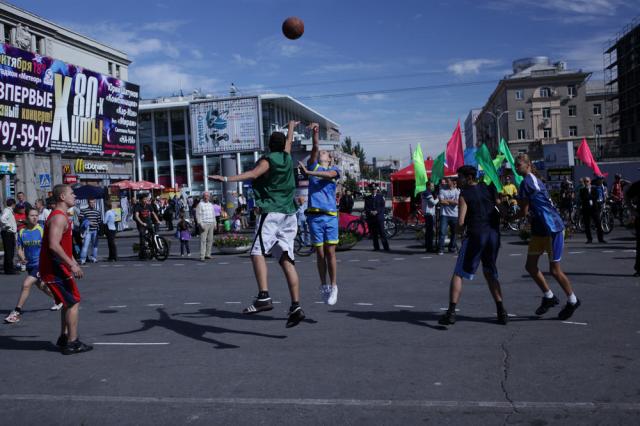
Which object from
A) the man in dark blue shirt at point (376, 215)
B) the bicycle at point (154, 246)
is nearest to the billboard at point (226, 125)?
the bicycle at point (154, 246)

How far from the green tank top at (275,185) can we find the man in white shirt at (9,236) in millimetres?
10784

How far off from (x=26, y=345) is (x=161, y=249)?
10.4 metres

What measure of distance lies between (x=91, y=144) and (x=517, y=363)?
3461 centimetres

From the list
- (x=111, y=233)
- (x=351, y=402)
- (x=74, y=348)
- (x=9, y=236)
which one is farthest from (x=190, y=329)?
(x=111, y=233)

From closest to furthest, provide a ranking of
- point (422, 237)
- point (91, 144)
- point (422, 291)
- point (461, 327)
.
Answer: point (461, 327), point (422, 291), point (422, 237), point (91, 144)

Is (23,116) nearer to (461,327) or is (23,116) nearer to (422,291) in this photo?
(422,291)

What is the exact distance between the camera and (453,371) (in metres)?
4.79

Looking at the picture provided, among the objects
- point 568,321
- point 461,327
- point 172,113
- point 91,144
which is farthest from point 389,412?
point 172,113

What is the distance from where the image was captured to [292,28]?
361 inches

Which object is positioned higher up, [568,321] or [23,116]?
[23,116]

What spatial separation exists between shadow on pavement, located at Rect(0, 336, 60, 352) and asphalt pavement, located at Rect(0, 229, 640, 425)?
0.12 feet

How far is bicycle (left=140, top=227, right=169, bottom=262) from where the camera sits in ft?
54.9

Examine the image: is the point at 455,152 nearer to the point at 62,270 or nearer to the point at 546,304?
the point at 546,304

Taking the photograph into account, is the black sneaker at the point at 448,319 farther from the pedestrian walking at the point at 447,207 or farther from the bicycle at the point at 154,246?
the bicycle at the point at 154,246
